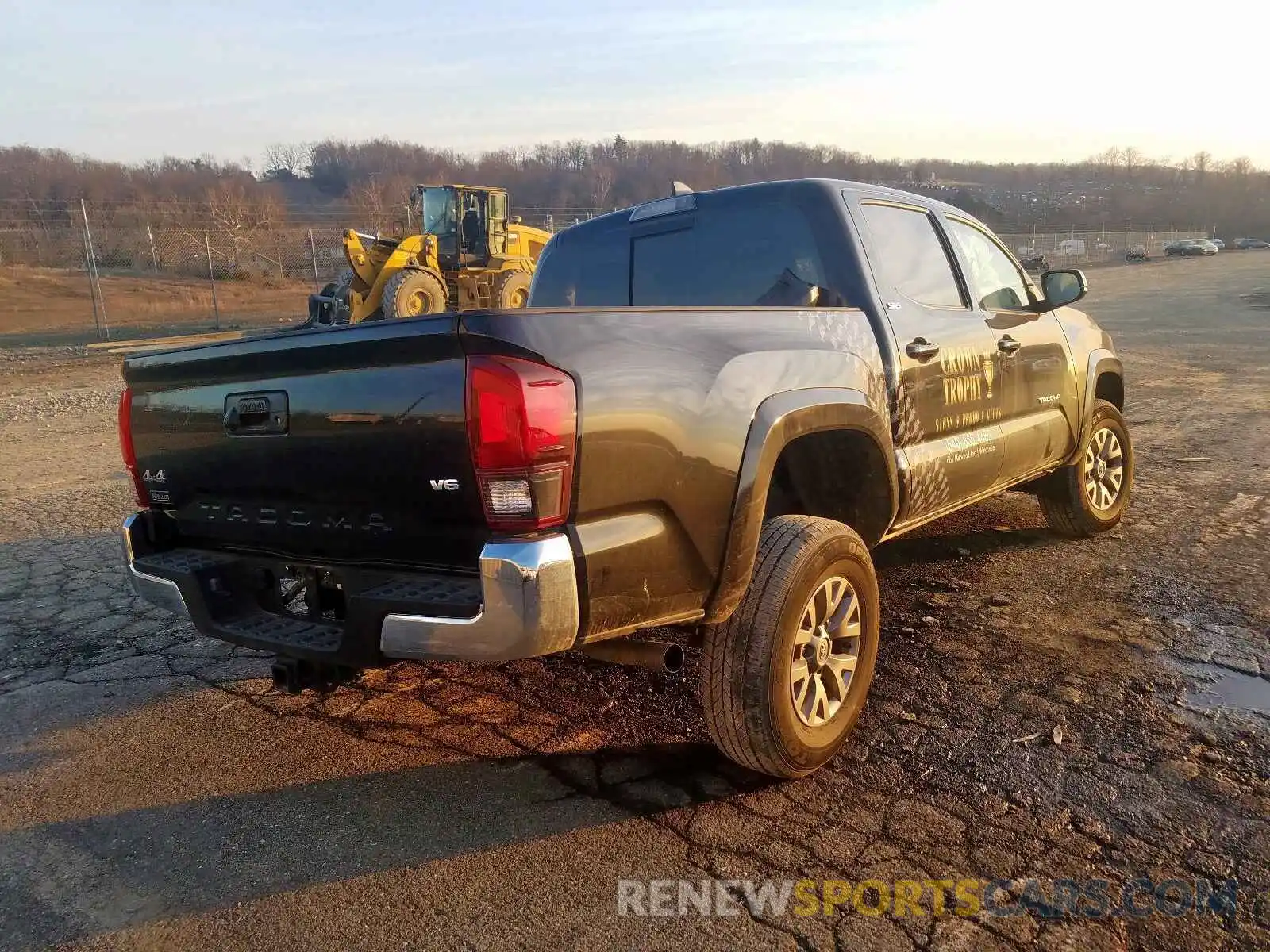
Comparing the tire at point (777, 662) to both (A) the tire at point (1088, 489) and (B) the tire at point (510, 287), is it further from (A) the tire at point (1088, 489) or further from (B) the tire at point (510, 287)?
(B) the tire at point (510, 287)

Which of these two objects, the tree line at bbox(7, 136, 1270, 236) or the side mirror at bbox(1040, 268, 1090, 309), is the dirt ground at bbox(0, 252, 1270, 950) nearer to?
the side mirror at bbox(1040, 268, 1090, 309)

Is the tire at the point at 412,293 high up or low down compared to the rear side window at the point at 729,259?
down

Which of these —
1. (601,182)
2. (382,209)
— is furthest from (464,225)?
(601,182)

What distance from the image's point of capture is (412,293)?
57.0 feet

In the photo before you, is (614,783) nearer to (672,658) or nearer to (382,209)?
(672,658)

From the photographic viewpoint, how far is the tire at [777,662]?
278 centimetres

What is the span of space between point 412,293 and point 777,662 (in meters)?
15.9

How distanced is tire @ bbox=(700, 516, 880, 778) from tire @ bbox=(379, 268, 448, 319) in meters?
14.8

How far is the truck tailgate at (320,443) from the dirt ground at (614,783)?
0.87 m

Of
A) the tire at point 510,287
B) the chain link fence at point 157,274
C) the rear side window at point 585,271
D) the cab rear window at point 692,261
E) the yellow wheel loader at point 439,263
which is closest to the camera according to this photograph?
the cab rear window at point 692,261

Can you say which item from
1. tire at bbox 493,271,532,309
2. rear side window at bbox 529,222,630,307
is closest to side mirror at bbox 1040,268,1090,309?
rear side window at bbox 529,222,630,307

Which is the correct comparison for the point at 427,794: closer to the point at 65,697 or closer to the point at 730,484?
the point at 730,484

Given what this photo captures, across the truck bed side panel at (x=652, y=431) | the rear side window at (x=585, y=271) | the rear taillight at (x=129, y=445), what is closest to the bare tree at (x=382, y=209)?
the rear side window at (x=585, y=271)

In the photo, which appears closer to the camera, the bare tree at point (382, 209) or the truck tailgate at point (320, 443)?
the truck tailgate at point (320, 443)
